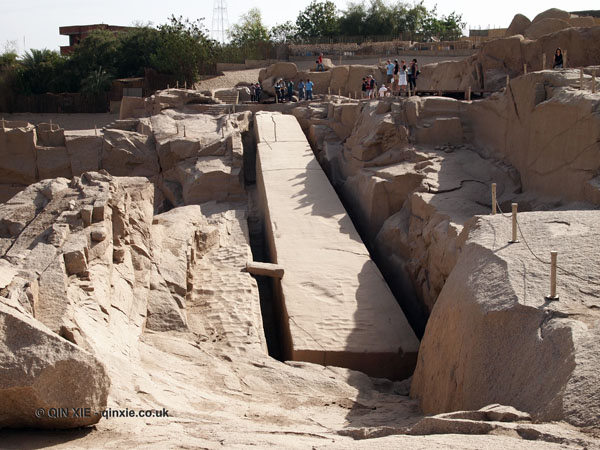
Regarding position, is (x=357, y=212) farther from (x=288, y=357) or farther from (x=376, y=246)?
(x=288, y=357)

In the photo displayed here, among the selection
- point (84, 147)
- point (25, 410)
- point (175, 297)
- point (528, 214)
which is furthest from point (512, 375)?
point (84, 147)

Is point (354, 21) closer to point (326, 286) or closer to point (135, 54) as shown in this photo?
point (135, 54)

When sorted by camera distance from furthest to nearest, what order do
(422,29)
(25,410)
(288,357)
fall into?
(422,29) → (288,357) → (25,410)

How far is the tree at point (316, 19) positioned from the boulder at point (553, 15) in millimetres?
21713

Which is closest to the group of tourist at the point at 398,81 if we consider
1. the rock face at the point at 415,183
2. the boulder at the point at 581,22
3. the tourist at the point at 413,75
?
the tourist at the point at 413,75

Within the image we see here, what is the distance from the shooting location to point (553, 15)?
18.0m

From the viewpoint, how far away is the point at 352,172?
42.3 feet

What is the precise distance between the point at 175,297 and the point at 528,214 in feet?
12.8

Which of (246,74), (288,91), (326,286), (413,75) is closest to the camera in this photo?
(326,286)

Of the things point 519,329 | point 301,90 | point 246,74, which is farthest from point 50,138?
point 246,74

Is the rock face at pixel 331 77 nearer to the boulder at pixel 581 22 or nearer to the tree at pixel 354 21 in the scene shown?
the boulder at pixel 581 22

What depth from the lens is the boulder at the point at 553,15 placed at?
58.2 feet

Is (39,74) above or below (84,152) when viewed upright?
above

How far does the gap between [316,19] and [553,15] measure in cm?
2302
